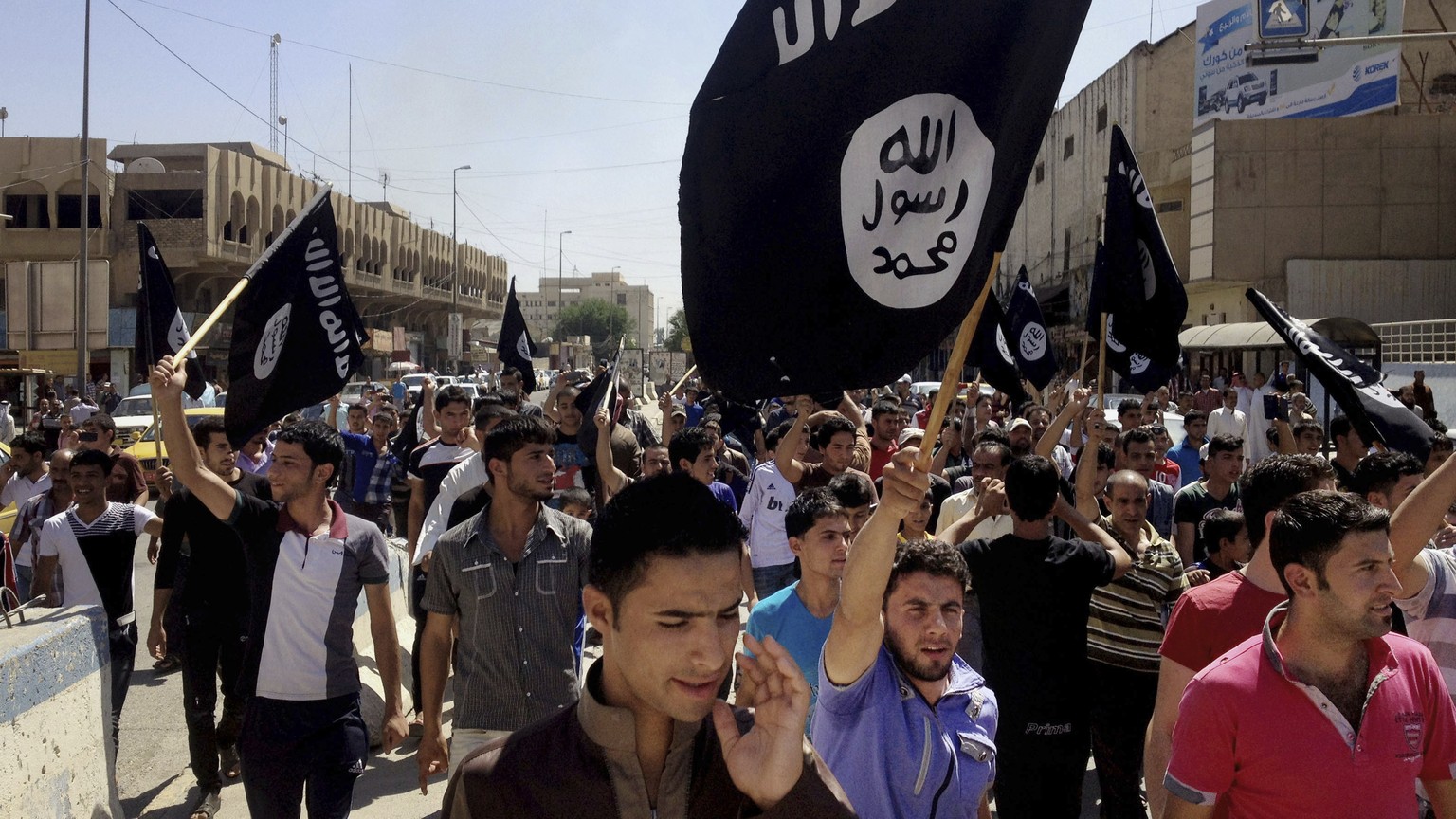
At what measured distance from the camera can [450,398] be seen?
7605 millimetres

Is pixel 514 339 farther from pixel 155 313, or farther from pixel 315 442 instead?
pixel 315 442

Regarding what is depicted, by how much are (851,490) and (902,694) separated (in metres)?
1.91

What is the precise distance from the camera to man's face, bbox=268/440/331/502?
4.75m

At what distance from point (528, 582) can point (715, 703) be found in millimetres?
2501

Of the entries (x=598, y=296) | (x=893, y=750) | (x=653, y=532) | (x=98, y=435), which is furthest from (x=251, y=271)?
(x=598, y=296)


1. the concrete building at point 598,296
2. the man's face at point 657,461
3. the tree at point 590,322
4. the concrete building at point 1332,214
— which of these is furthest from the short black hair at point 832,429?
the concrete building at point 598,296

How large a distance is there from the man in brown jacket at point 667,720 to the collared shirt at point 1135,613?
3689 mm

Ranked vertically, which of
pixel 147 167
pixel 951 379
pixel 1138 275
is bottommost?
pixel 951 379

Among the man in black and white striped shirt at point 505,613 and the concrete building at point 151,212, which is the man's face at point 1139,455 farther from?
the concrete building at point 151,212

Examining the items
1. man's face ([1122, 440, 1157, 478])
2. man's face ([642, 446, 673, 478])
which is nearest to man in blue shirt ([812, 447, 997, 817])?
man's face ([642, 446, 673, 478])

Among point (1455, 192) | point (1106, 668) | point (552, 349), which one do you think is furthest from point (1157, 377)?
point (552, 349)

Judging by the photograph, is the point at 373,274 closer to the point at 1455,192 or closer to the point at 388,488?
the point at 1455,192

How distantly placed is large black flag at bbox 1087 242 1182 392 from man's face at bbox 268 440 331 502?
455 cm

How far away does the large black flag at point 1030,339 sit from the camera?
12.2m
